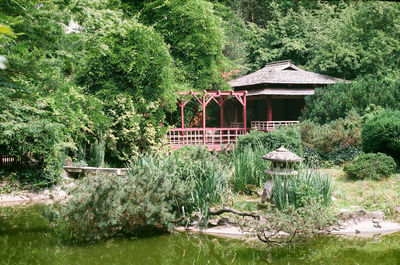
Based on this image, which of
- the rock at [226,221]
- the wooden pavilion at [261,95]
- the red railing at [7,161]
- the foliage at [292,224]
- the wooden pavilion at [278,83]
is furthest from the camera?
the wooden pavilion at [278,83]

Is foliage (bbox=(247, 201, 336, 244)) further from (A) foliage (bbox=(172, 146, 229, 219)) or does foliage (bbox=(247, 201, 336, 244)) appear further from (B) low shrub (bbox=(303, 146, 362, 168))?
(B) low shrub (bbox=(303, 146, 362, 168))

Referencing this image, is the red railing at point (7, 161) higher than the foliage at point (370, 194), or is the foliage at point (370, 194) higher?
the red railing at point (7, 161)

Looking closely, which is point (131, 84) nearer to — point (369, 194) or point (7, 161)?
point (7, 161)

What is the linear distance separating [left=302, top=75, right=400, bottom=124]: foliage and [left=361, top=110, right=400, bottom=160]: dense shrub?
14.0ft

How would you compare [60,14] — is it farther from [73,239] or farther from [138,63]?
[138,63]

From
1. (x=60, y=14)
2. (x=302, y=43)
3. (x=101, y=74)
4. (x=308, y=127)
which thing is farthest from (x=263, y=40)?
(x=60, y=14)

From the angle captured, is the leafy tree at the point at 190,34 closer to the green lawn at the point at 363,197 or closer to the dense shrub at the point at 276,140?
the dense shrub at the point at 276,140

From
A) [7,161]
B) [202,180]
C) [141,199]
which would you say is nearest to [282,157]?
[202,180]

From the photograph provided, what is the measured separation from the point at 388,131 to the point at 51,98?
9.52 metres

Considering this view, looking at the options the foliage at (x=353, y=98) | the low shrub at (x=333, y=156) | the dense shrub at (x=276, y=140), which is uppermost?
the foliage at (x=353, y=98)

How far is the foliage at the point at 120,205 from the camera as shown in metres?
6.99

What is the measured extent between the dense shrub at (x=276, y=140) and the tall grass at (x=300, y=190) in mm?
5005

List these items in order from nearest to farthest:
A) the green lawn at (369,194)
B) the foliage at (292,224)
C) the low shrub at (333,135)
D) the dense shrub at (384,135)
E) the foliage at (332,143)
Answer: the foliage at (292,224) → the green lawn at (369,194) → the dense shrub at (384,135) → the foliage at (332,143) → the low shrub at (333,135)

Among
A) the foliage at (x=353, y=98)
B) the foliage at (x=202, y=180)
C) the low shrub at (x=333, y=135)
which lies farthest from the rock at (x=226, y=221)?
the foliage at (x=353, y=98)
